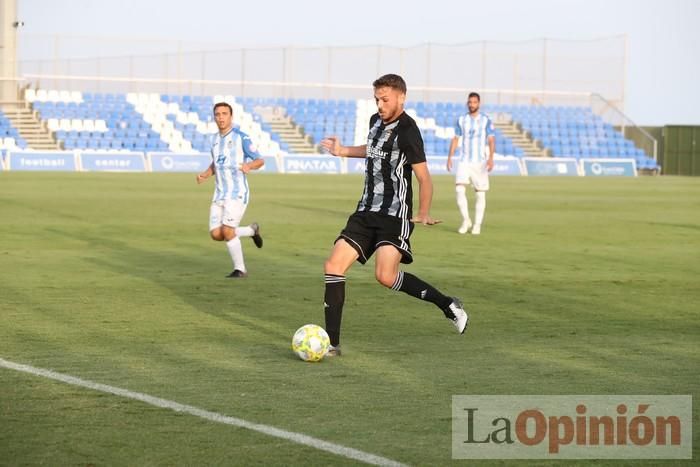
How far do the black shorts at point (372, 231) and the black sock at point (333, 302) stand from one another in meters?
0.23

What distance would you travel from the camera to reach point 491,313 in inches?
406

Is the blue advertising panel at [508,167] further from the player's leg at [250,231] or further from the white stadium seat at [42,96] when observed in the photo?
the player's leg at [250,231]

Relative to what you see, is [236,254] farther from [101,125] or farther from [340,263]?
[101,125]

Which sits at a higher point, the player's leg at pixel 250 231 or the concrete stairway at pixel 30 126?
the concrete stairway at pixel 30 126

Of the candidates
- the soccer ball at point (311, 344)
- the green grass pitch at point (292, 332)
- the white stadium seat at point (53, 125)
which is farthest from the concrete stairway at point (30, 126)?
the soccer ball at point (311, 344)

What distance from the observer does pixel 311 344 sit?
25.4ft

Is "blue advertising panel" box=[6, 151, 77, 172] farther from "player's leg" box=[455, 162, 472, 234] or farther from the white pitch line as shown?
the white pitch line

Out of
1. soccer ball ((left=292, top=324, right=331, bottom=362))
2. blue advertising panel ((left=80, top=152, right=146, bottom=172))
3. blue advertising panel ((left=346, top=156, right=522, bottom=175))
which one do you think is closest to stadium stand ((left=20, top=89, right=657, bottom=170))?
blue advertising panel ((left=80, top=152, right=146, bottom=172))

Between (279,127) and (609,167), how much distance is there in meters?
14.2

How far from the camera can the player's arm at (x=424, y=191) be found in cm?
805

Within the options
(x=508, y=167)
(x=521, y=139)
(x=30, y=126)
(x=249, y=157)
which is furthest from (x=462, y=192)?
(x=521, y=139)

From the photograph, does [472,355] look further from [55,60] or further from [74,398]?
[55,60]

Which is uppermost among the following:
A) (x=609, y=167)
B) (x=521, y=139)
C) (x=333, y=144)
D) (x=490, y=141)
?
(x=521, y=139)

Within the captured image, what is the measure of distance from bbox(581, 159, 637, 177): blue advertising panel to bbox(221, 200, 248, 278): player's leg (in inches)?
1483
